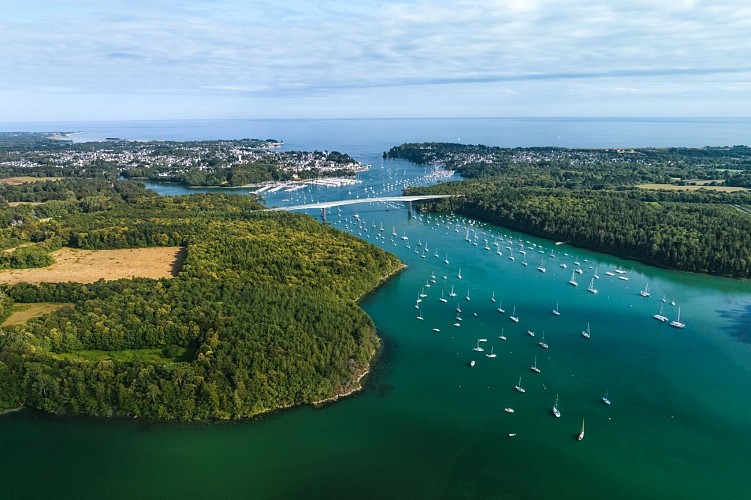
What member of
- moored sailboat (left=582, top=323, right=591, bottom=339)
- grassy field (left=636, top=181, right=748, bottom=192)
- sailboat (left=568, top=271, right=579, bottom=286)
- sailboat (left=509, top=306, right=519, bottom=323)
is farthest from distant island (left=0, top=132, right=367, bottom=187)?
moored sailboat (left=582, top=323, right=591, bottom=339)

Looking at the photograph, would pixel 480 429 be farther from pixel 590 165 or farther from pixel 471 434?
pixel 590 165

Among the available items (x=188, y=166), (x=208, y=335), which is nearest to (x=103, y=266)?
(x=208, y=335)

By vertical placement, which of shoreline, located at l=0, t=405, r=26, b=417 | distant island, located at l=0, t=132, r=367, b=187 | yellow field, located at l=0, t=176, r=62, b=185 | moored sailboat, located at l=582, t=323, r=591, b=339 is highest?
distant island, located at l=0, t=132, r=367, b=187

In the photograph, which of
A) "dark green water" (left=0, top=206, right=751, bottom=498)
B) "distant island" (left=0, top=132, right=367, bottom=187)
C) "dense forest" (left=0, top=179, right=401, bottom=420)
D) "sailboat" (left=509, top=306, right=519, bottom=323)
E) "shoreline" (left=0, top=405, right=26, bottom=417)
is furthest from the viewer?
"distant island" (left=0, top=132, right=367, bottom=187)

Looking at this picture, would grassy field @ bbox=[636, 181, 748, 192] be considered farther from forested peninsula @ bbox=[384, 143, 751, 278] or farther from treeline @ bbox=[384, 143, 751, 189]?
treeline @ bbox=[384, 143, 751, 189]

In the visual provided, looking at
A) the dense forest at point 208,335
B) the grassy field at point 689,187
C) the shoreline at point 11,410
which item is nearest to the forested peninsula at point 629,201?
the grassy field at point 689,187

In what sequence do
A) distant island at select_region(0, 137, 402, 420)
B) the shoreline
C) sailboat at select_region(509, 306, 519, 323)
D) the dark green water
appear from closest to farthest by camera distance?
the dark green water → distant island at select_region(0, 137, 402, 420) → the shoreline → sailboat at select_region(509, 306, 519, 323)

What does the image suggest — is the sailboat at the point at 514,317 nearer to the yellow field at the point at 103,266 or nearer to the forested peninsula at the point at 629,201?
the forested peninsula at the point at 629,201
